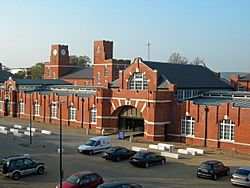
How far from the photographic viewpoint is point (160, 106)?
4350 cm

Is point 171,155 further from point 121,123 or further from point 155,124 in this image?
point 121,123

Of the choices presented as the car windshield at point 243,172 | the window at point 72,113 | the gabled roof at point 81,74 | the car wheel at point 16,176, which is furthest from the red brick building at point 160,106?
the gabled roof at point 81,74

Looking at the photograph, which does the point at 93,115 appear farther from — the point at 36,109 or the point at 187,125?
the point at 187,125

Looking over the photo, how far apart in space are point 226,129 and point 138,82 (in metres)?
13.0

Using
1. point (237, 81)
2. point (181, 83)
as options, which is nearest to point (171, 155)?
point (181, 83)

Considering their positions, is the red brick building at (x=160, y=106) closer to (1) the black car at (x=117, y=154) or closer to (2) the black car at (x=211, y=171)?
(1) the black car at (x=117, y=154)

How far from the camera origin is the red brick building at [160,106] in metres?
40.0

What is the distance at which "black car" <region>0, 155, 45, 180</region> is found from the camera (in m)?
26.5

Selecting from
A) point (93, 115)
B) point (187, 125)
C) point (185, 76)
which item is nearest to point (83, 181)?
point (187, 125)

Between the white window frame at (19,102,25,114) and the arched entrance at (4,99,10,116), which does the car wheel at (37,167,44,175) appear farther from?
the arched entrance at (4,99,10,116)

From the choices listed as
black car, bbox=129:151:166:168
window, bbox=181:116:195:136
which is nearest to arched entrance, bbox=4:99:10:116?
window, bbox=181:116:195:136

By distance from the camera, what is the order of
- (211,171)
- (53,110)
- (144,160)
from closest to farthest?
(211,171) < (144,160) < (53,110)

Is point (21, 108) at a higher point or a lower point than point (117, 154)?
higher

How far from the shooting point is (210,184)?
85.0ft
